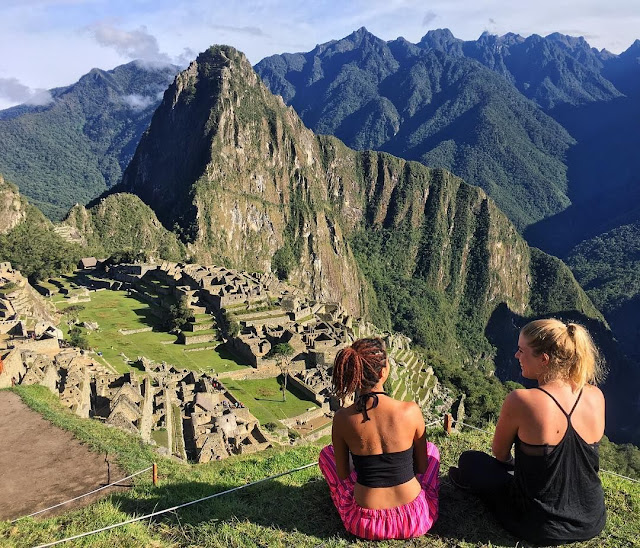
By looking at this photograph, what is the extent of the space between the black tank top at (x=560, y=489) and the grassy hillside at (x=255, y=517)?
0.68 metres

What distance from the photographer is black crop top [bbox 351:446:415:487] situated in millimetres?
5843

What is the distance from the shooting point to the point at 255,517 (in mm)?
7035

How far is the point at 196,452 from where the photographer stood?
18609 mm

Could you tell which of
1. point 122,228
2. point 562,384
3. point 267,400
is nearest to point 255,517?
point 562,384

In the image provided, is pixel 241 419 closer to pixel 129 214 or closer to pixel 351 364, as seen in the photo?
pixel 351 364

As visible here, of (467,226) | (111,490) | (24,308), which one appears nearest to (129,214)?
(24,308)

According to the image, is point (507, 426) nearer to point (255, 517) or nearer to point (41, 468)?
point (255, 517)

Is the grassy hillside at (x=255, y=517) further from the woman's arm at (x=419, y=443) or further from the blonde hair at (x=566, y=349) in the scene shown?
the blonde hair at (x=566, y=349)

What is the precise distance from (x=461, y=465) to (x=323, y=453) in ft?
5.87

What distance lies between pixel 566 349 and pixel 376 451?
7.43 ft

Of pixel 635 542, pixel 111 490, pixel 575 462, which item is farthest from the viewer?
pixel 111 490

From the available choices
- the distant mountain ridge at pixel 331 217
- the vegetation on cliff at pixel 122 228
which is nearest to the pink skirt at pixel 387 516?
the vegetation on cliff at pixel 122 228

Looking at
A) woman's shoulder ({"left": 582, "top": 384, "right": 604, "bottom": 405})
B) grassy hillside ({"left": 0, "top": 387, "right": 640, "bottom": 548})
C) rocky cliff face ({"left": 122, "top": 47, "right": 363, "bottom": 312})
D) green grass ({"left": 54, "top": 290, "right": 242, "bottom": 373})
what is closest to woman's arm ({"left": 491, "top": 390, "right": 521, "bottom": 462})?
woman's shoulder ({"left": 582, "top": 384, "right": 604, "bottom": 405})

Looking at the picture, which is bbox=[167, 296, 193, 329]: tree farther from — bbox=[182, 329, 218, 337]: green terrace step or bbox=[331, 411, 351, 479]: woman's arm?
bbox=[331, 411, 351, 479]: woman's arm
